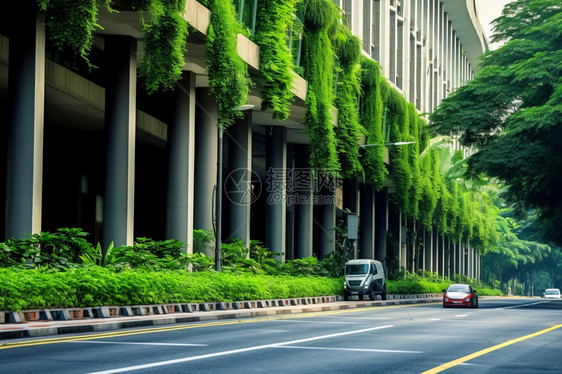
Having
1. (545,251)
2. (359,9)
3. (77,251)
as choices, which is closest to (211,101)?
(77,251)

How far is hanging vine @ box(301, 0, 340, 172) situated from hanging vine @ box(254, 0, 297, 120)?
5.11 m

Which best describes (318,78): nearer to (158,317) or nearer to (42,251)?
(42,251)

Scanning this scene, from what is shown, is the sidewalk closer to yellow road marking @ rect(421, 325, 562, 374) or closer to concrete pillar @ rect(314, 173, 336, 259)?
yellow road marking @ rect(421, 325, 562, 374)

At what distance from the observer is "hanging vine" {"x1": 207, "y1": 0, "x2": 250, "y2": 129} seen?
102 ft

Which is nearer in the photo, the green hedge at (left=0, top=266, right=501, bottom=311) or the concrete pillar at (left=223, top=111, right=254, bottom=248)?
the green hedge at (left=0, top=266, right=501, bottom=311)

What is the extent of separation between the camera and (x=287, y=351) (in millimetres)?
13891

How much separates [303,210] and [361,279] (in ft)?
29.0

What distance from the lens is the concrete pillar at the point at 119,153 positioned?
2961cm

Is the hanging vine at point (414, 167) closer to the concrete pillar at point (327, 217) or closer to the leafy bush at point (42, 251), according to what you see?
the concrete pillar at point (327, 217)

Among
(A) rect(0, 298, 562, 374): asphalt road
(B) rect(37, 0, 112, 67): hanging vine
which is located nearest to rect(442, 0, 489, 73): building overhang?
(B) rect(37, 0, 112, 67): hanging vine

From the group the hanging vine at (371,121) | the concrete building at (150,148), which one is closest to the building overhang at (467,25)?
the concrete building at (150,148)

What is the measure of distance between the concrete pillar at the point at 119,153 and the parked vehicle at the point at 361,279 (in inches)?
642

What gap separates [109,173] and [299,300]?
392 inches

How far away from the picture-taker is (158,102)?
46906 millimetres
